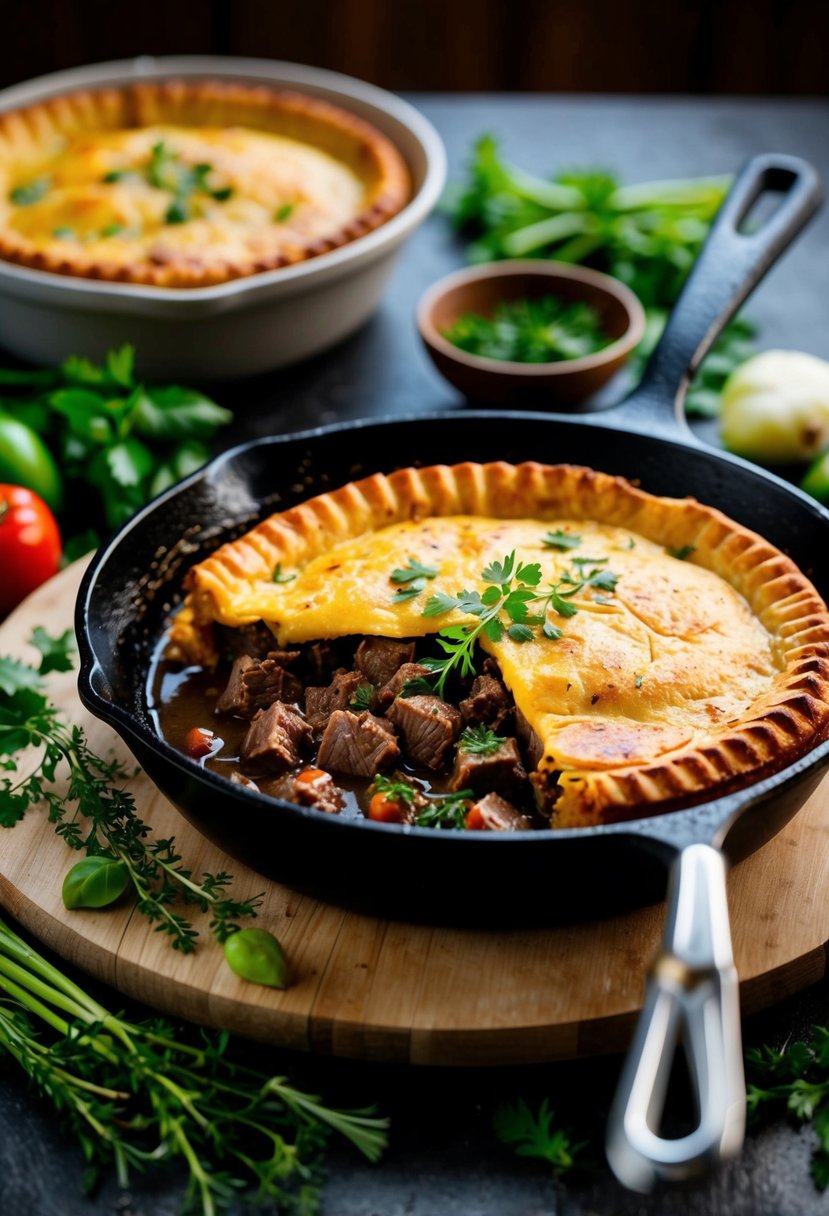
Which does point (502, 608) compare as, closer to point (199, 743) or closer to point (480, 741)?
point (480, 741)

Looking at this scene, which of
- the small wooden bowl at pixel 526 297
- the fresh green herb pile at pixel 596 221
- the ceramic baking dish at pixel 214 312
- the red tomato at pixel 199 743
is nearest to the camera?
the red tomato at pixel 199 743

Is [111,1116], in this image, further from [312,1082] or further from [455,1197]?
[455,1197]

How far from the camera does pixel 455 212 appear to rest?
7035 mm

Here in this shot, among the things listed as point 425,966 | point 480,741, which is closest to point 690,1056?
point 425,966

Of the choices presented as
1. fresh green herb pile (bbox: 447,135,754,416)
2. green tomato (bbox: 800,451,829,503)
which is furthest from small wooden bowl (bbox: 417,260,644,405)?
green tomato (bbox: 800,451,829,503)

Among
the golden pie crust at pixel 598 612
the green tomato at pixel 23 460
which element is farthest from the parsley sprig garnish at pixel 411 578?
the green tomato at pixel 23 460

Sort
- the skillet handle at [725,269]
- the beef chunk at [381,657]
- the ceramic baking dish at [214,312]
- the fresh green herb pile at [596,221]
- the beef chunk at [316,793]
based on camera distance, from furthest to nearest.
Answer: the fresh green herb pile at [596,221], the ceramic baking dish at [214,312], the skillet handle at [725,269], the beef chunk at [381,657], the beef chunk at [316,793]

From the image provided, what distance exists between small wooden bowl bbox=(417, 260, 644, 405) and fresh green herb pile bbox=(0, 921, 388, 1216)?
10.5 feet

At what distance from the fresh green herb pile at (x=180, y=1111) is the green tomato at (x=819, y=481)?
3027mm

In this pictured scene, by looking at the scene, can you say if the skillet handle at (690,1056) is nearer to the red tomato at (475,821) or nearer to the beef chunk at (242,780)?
the red tomato at (475,821)

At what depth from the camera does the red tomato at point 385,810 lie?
3258 mm

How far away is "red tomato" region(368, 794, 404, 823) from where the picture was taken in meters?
3.26

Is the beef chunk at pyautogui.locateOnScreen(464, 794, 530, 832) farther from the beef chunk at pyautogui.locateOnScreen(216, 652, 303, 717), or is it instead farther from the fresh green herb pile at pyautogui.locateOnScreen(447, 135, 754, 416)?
the fresh green herb pile at pyautogui.locateOnScreen(447, 135, 754, 416)

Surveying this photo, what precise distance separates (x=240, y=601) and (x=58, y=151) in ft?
13.0
